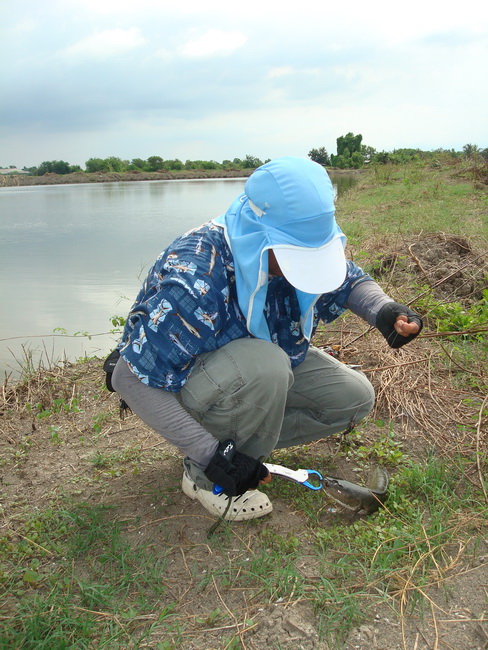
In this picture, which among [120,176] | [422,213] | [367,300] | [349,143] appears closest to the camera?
[367,300]

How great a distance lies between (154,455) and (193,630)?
96 centimetres

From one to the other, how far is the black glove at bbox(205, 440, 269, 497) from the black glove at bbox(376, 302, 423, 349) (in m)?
0.70

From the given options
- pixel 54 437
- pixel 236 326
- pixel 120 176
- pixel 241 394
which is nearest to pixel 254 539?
pixel 241 394

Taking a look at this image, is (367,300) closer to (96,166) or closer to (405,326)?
(405,326)

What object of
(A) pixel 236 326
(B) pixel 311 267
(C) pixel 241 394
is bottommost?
(C) pixel 241 394

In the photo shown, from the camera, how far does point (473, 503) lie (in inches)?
72.3

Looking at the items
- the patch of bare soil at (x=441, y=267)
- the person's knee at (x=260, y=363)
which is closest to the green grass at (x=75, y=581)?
the person's knee at (x=260, y=363)

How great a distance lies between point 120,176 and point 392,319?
35.2m

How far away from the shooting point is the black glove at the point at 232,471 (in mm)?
1670

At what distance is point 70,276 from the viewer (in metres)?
5.94

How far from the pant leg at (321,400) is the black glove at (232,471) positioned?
19.0 inches

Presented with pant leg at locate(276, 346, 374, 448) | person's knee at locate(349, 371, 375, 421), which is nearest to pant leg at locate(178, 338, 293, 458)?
pant leg at locate(276, 346, 374, 448)

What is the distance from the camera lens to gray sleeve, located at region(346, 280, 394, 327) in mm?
2086

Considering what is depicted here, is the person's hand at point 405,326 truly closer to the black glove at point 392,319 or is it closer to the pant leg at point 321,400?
the black glove at point 392,319
